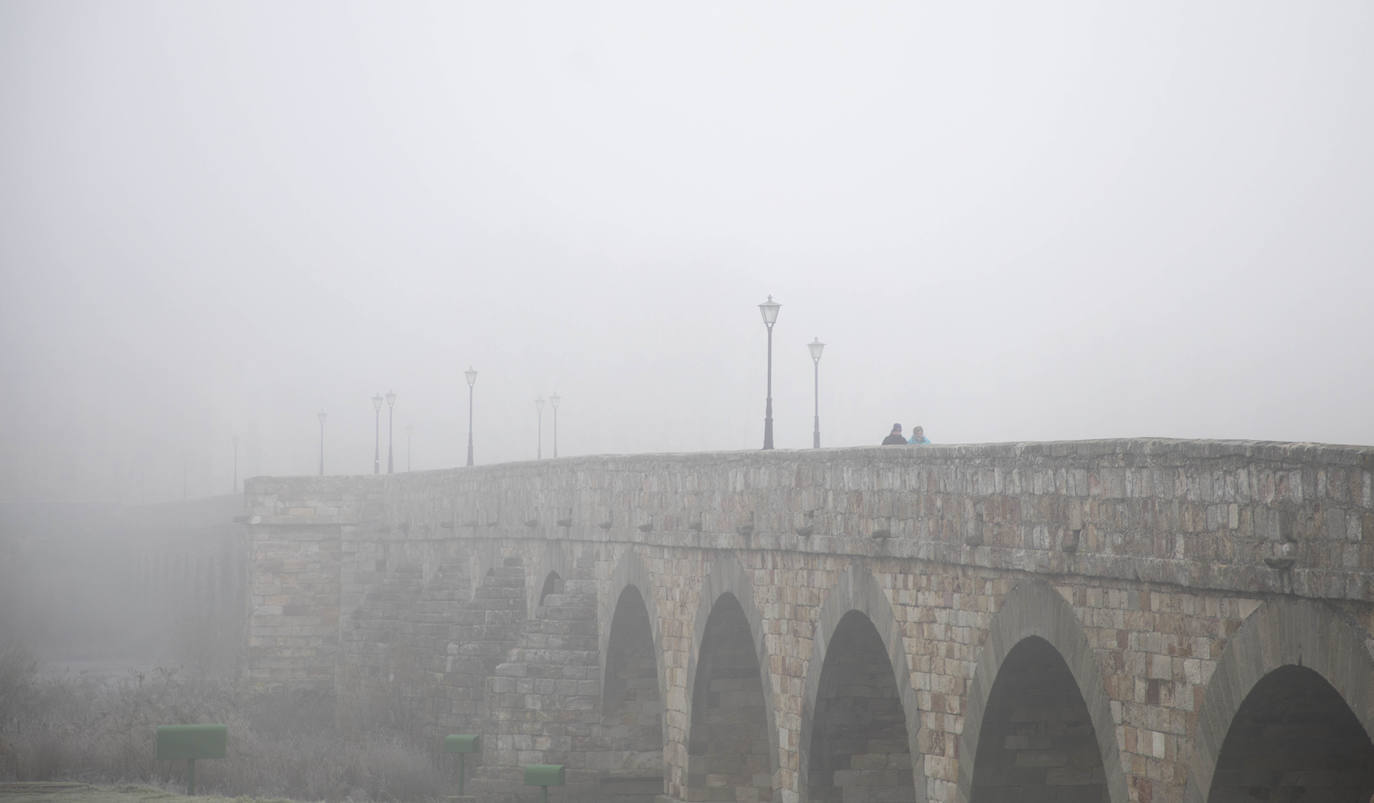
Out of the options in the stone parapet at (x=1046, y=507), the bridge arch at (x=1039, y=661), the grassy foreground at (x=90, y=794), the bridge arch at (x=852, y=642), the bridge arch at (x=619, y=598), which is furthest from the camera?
the bridge arch at (x=619, y=598)

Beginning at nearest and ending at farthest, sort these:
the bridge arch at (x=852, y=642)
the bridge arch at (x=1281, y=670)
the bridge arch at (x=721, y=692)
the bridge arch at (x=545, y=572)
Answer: the bridge arch at (x=1281, y=670)
the bridge arch at (x=852, y=642)
the bridge arch at (x=721, y=692)
the bridge arch at (x=545, y=572)

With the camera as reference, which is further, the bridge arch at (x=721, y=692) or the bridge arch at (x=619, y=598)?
the bridge arch at (x=619, y=598)

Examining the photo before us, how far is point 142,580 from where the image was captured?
73125mm

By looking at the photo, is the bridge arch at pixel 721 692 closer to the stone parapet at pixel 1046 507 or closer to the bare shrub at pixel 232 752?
the stone parapet at pixel 1046 507

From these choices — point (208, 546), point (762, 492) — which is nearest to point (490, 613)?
point (762, 492)

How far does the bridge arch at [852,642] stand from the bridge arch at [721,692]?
252 cm

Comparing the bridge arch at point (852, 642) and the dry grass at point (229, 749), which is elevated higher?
the bridge arch at point (852, 642)

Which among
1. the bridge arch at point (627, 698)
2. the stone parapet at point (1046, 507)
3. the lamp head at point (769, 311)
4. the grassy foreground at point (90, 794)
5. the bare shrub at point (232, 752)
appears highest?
the lamp head at point (769, 311)

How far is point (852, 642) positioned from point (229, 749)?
14577 millimetres

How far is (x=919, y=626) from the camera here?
1365 centimetres

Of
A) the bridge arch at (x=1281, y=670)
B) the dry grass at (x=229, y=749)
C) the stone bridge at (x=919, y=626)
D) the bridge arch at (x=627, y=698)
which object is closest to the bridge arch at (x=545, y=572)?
the stone bridge at (x=919, y=626)

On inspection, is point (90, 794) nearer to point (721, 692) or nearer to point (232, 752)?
point (232, 752)

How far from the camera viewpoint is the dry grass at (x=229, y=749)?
982 inches

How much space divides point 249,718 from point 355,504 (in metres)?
5.97
